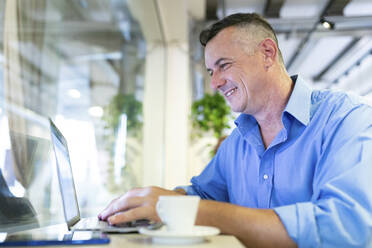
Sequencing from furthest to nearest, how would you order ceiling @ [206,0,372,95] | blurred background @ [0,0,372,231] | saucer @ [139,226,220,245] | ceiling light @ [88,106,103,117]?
ceiling @ [206,0,372,95], ceiling light @ [88,106,103,117], blurred background @ [0,0,372,231], saucer @ [139,226,220,245]

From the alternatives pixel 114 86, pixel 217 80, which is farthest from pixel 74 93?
pixel 217 80

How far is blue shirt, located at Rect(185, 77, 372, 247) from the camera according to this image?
77cm

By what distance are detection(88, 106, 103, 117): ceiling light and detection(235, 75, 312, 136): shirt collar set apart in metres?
1.21

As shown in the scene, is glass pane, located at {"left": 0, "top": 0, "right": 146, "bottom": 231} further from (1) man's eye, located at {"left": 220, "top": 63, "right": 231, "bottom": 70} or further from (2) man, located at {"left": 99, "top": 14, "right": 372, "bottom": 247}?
(1) man's eye, located at {"left": 220, "top": 63, "right": 231, "bottom": 70}

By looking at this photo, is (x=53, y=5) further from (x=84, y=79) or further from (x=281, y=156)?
(x=281, y=156)

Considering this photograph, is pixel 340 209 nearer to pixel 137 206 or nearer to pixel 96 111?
pixel 137 206

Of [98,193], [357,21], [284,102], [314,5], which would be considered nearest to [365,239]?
[284,102]

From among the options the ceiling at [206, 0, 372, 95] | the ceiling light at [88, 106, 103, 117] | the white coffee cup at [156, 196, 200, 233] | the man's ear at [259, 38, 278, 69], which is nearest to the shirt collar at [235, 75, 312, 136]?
the man's ear at [259, 38, 278, 69]

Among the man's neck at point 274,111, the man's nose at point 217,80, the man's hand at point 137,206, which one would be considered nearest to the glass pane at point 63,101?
the man's hand at point 137,206

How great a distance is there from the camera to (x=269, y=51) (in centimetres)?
135

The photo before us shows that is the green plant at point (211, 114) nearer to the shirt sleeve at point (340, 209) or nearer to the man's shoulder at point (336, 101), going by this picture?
the man's shoulder at point (336, 101)

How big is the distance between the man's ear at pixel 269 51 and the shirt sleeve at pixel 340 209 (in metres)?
0.55

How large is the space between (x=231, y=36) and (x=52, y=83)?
2.96ft

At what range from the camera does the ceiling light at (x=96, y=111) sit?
2309 mm
